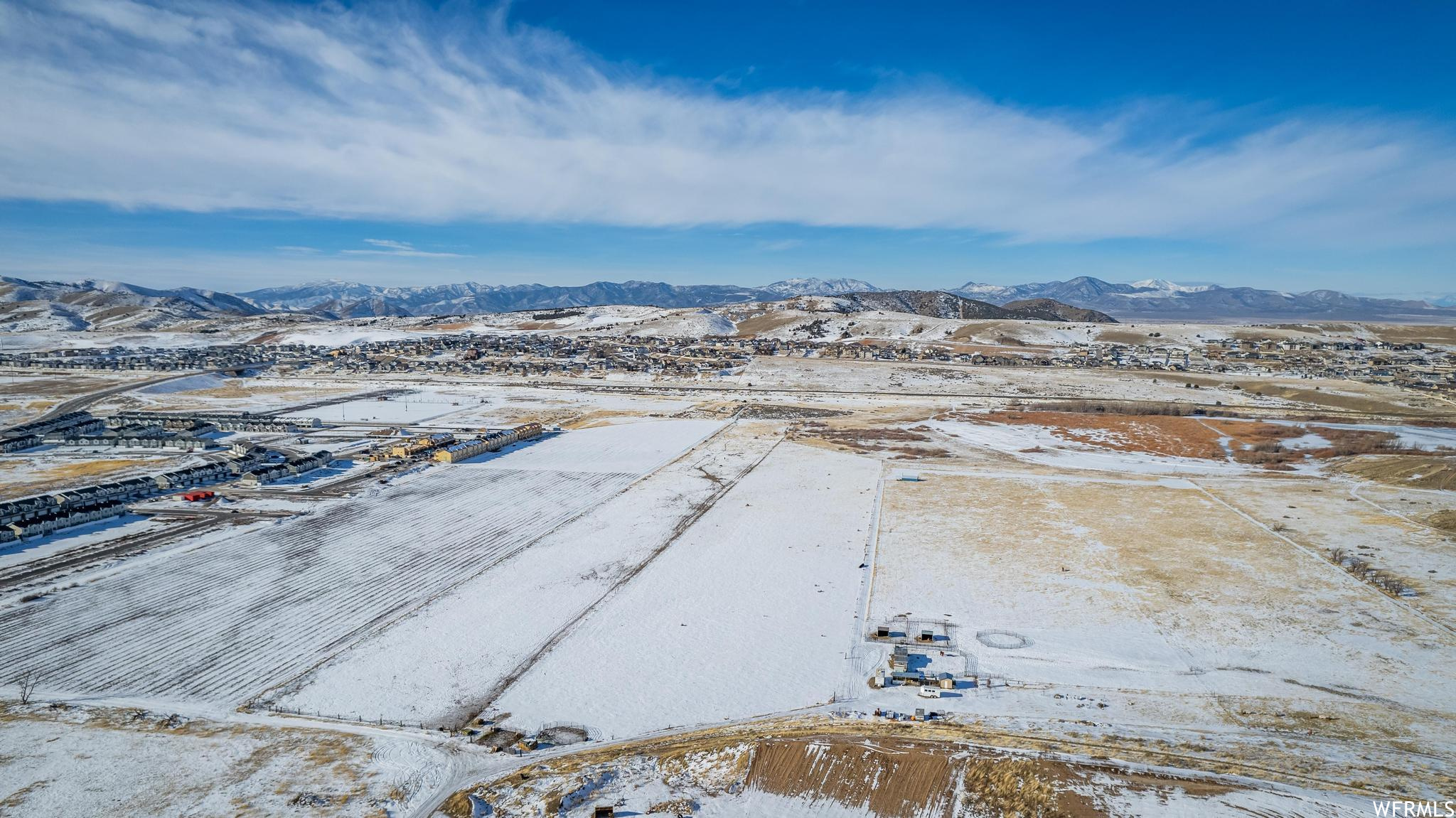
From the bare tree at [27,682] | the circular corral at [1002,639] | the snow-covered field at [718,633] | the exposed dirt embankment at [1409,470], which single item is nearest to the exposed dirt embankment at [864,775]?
the snow-covered field at [718,633]

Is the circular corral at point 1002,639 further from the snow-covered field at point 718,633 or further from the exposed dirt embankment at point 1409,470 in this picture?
the exposed dirt embankment at point 1409,470

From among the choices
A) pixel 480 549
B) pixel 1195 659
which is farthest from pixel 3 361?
pixel 1195 659

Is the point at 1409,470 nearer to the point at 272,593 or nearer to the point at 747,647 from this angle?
the point at 747,647

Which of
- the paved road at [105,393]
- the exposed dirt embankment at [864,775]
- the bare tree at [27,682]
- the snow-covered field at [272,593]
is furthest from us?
the paved road at [105,393]

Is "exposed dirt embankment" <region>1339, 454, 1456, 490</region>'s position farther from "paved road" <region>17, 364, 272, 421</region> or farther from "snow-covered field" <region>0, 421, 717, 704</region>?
"paved road" <region>17, 364, 272, 421</region>

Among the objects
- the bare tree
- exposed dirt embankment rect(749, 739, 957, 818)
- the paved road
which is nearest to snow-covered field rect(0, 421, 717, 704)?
the bare tree

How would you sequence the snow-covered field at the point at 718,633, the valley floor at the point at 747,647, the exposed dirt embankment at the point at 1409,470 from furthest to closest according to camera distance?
the exposed dirt embankment at the point at 1409,470 → the snow-covered field at the point at 718,633 → the valley floor at the point at 747,647

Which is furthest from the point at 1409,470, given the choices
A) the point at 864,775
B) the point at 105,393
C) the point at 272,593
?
the point at 105,393
